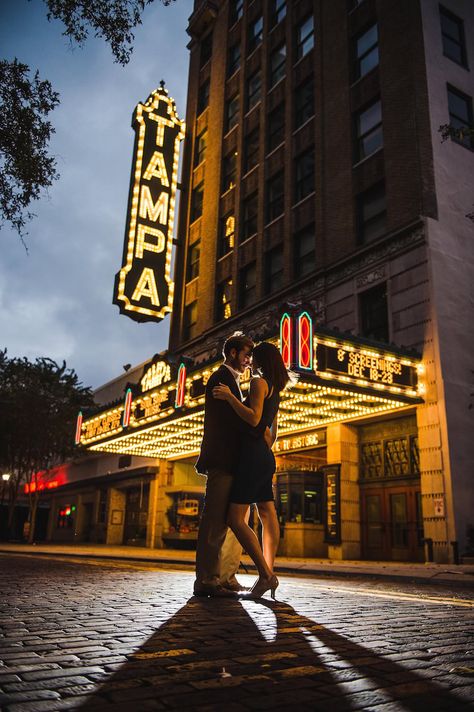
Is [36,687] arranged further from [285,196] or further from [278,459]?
[285,196]

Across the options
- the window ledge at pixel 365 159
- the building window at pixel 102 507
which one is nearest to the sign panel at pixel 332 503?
the window ledge at pixel 365 159

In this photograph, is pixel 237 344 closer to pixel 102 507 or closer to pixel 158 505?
pixel 158 505

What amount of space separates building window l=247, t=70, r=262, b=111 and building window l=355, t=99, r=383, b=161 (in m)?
8.28

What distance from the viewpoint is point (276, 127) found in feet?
81.8

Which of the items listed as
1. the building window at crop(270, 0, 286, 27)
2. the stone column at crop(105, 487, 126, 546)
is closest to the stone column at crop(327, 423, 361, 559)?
the stone column at crop(105, 487, 126, 546)

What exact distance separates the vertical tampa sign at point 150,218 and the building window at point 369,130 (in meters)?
8.48

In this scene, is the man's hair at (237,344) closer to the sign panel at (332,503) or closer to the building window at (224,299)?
the sign panel at (332,503)

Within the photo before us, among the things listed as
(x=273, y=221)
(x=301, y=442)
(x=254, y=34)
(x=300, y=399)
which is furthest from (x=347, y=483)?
(x=254, y=34)

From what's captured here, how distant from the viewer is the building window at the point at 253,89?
87.9 feet

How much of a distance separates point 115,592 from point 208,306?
21.0 meters

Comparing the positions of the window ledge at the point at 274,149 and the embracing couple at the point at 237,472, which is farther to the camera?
the window ledge at the point at 274,149

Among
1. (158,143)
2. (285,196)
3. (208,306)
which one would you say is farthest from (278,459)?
(158,143)

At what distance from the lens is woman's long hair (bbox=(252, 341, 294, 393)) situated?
5055 mm

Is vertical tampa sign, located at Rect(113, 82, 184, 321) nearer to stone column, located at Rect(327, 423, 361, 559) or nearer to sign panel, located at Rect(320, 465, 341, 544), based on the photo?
stone column, located at Rect(327, 423, 361, 559)
